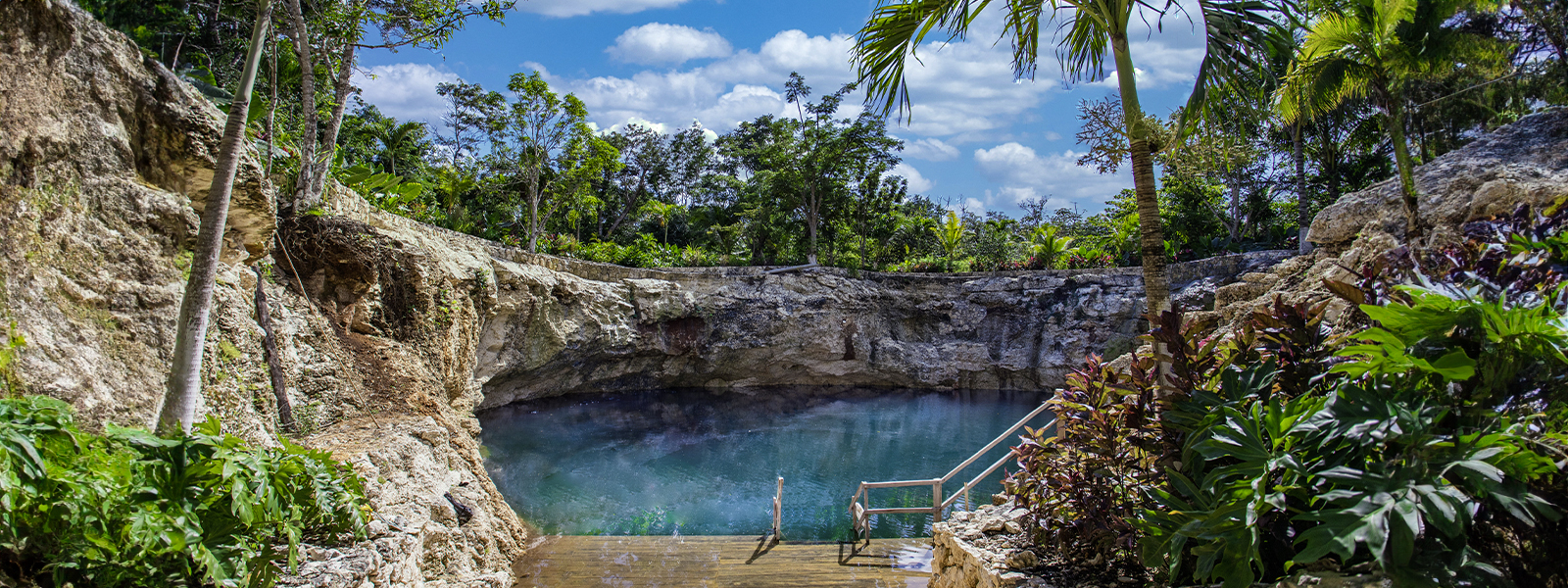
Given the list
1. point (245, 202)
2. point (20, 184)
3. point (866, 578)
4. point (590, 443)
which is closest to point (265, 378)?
point (245, 202)

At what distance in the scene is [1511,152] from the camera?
7.50 m

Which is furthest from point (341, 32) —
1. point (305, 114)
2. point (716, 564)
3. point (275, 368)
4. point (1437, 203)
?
point (1437, 203)

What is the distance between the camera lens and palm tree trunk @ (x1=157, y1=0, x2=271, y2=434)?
14.9ft

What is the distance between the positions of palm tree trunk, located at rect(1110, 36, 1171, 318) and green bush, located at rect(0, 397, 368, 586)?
5200 millimetres

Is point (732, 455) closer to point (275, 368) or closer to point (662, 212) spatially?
point (275, 368)

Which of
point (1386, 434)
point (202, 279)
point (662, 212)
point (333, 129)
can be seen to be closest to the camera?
point (1386, 434)

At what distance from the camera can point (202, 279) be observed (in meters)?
4.69

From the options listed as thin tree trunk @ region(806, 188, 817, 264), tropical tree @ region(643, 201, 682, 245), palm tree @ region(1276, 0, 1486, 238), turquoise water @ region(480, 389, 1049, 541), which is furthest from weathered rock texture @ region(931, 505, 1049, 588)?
tropical tree @ region(643, 201, 682, 245)

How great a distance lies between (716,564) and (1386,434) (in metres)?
6.76

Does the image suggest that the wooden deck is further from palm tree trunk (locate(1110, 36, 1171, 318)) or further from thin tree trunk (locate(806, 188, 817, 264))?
thin tree trunk (locate(806, 188, 817, 264))

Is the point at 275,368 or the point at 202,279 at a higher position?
the point at 202,279

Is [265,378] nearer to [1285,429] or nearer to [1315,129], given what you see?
[1285,429]

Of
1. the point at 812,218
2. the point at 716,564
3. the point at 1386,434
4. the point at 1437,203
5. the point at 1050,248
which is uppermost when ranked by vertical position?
the point at 812,218

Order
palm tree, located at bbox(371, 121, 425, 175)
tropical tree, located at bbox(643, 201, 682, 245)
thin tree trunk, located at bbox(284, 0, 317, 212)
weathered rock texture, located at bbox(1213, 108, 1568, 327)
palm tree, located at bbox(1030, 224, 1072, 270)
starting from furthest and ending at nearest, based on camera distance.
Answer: tropical tree, located at bbox(643, 201, 682, 245) < palm tree, located at bbox(371, 121, 425, 175) < palm tree, located at bbox(1030, 224, 1072, 270) < thin tree trunk, located at bbox(284, 0, 317, 212) < weathered rock texture, located at bbox(1213, 108, 1568, 327)
